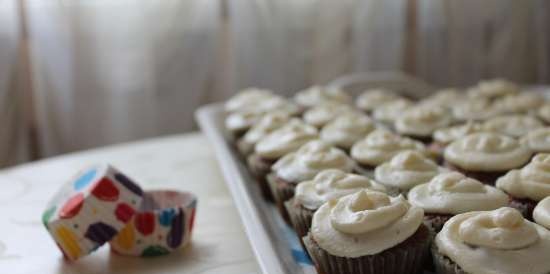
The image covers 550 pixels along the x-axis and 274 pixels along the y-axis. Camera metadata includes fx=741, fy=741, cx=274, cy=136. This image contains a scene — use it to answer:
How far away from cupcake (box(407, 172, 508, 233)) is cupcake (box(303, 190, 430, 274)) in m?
0.06

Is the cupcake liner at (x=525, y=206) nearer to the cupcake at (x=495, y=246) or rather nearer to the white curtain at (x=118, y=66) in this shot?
the cupcake at (x=495, y=246)

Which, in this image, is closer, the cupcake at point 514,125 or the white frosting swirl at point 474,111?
the cupcake at point 514,125

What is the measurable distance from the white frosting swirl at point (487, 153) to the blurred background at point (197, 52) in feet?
4.53

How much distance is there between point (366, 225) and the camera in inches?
42.2

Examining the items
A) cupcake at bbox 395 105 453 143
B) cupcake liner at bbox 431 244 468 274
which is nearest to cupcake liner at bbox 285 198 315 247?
cupcake liner at bbox 431 244 468 274

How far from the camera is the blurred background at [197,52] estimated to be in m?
2.55

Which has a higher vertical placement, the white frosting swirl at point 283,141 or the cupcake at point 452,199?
the cupcake at point 452,199

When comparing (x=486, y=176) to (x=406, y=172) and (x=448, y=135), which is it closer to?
(x=406, y=172)

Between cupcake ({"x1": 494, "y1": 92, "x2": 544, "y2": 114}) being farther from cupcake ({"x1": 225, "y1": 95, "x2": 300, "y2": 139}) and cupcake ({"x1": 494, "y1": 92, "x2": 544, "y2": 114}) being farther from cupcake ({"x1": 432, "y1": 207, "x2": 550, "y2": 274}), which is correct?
cupcake ({"x1": 432, "y1": 207, "x2": 550, "y2": 274})

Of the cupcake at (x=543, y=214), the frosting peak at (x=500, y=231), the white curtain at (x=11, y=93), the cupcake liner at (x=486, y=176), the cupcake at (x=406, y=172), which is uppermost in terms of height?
the frosting peak at (x=500, y=231)

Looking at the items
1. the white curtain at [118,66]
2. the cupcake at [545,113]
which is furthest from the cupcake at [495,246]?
the white curtain at [118,66]

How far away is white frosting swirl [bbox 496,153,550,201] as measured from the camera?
1.23m

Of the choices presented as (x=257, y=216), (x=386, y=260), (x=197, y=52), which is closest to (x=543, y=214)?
(x=386, y=260)

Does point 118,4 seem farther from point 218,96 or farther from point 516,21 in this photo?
point 516,21
